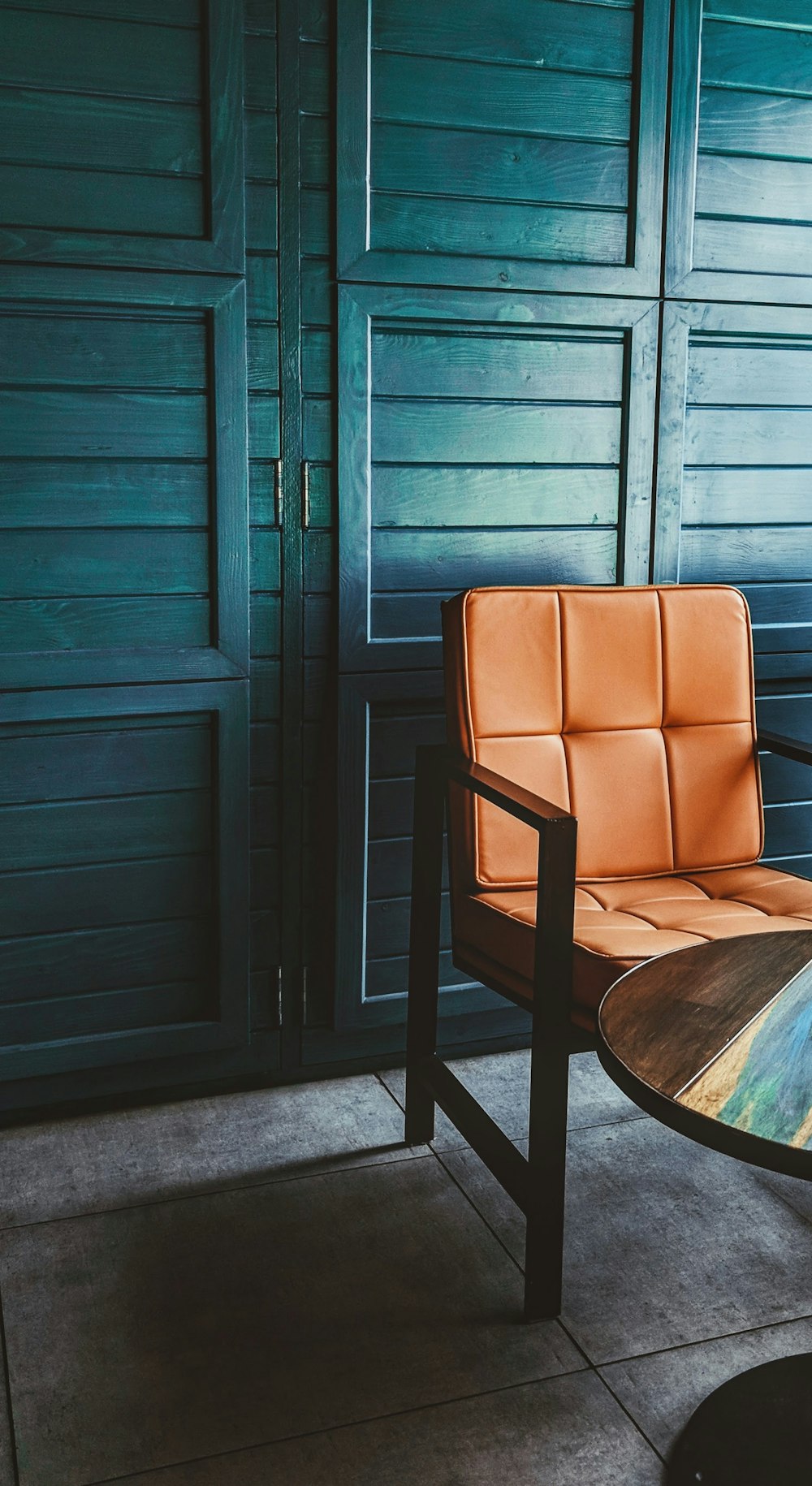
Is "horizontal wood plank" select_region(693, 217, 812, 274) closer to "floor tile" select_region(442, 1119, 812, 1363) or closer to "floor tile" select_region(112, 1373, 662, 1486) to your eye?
"floor tile" select_region(442, 1119, 812, 1363)

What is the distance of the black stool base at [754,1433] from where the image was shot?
1.47m

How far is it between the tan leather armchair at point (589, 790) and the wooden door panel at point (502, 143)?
681 mm

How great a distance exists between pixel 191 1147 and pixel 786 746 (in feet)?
4.39

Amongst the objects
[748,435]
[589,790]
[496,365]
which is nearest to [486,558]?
[496,365]

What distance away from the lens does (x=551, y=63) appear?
2309 millimetres

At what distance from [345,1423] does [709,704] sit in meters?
1.39

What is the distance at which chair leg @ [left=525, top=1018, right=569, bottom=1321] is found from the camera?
1.75 m

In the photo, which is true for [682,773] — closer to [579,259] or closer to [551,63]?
[579,259]

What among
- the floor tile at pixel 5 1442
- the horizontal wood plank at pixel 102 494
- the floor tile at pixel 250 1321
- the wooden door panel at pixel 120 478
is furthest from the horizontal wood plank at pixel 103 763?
the floor tile at pixel 5 1442

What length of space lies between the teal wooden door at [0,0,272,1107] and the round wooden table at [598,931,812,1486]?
1054 millimetres

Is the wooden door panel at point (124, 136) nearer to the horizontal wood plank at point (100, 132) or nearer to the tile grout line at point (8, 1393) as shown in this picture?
the horizontal wood plank at point (100, 132)

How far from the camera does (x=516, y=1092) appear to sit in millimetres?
2467

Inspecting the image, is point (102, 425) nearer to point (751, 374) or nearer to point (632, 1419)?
point (751, 374)

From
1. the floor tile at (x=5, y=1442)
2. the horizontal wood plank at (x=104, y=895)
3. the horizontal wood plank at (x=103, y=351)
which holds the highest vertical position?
the horizontal wood plank at (x=103, y=351)
